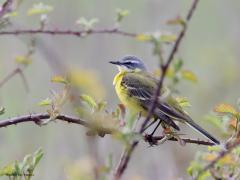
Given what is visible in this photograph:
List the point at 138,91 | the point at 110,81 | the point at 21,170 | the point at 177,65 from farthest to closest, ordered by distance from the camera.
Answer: the point at 110,81, the point at 138,91, the point at 21,170, the point at 177,65

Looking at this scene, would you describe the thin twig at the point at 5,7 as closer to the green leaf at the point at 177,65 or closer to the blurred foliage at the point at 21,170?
the blurred foliage at the point at 21,170

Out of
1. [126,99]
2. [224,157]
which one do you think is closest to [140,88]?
[126,99]

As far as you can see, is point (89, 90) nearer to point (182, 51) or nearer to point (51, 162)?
point (51, 162)

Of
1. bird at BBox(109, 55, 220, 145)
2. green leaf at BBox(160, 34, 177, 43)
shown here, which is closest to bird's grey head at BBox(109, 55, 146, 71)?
bird at BBox(109, 55, 220, 145)

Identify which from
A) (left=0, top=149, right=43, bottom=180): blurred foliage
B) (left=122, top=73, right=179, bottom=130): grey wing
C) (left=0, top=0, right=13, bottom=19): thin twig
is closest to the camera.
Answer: (left=0, top=0, right=13, bottom=19): thin twig

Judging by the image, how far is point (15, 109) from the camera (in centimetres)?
772

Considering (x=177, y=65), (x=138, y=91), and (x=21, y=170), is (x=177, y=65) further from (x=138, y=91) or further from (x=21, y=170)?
(x=138, y=91)

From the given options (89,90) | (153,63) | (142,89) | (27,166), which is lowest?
(153,63)

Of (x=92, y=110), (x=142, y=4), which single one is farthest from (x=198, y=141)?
(x=142, y=4)

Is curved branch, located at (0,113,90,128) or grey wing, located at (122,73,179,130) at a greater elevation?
curved branch, located at (0,113,90,128)

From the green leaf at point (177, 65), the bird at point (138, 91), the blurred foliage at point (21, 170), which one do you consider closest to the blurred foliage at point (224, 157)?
the green leaf at point (177, 65)

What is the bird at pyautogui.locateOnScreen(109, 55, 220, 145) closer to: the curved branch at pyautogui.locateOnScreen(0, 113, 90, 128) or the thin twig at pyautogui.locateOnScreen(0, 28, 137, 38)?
the thin twig at pyautogui.locateOnScreen(0, 28, 137, 38)

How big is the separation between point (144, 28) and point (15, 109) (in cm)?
245

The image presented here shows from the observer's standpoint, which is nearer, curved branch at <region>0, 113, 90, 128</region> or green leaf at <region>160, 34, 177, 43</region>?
green leaf at <region>160, 34, 177, 43</region>
